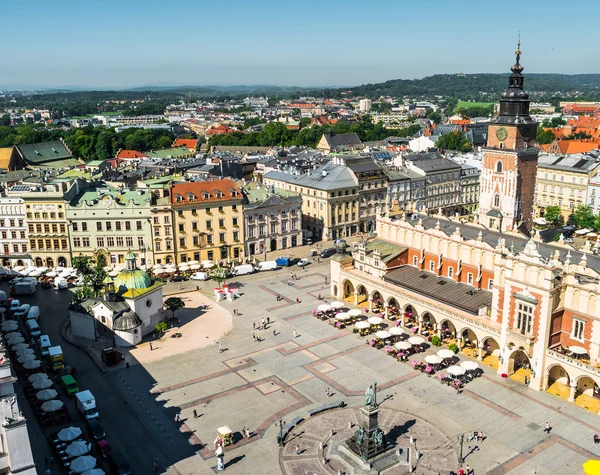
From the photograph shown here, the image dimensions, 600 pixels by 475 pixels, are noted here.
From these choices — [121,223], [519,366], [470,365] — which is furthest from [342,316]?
[121,223]

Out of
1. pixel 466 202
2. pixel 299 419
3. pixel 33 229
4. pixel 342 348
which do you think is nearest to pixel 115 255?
pixel 33 229

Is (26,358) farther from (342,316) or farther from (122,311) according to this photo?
(342,316)

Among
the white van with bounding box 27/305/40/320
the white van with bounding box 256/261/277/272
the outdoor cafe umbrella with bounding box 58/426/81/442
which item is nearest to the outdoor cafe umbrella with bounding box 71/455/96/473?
the outdoor cafe umbrella with bounding box 58/426/81/442

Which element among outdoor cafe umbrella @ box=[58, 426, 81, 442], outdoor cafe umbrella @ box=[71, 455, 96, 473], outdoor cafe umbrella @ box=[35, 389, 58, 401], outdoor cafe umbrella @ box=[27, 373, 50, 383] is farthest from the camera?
outdoor cafe umbrella @ box=[27, 373, 50, 383]

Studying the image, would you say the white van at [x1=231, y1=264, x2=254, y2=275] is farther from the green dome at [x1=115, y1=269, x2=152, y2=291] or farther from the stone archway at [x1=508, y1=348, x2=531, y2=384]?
the stone archway at [x1=508, y1=348, x2=531, y2=384]

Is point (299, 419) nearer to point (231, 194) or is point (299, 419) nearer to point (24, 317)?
point (24, 317)

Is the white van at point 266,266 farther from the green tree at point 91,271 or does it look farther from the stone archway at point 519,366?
the stone archway at point 519,366
